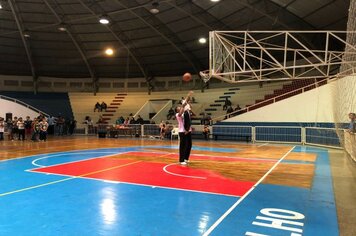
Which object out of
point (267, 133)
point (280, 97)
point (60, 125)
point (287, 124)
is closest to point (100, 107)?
point (60, 125)

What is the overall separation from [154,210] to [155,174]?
3124mm

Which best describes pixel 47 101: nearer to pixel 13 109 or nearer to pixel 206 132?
pixel 13 109

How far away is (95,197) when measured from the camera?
562 centimetres

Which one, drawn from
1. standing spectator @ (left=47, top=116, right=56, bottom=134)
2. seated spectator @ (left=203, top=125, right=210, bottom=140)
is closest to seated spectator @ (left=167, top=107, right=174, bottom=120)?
seated spectator @ (left=203, top=125, right=210, bottom=140)

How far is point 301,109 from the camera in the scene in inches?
804

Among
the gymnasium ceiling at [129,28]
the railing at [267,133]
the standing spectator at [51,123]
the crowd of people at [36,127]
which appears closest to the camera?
the railing at [267,133]

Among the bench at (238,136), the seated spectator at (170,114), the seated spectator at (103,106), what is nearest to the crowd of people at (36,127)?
the seated spectator at (103,106)

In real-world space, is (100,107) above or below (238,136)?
above

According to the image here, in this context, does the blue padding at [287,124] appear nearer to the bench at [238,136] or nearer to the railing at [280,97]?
the railing at [280,97]

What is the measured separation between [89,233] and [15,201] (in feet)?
6.98

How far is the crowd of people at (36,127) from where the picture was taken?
69.4 ft

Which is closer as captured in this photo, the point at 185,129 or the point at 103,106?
the point at 185,129

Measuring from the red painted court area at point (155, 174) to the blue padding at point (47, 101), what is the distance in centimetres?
2568

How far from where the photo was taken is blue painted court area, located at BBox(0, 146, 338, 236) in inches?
159
